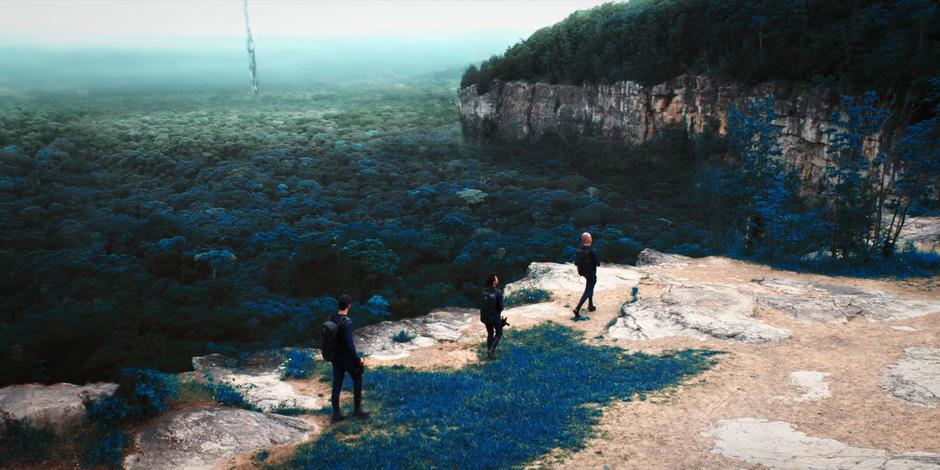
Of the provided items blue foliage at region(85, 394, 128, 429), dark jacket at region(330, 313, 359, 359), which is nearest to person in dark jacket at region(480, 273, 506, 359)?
dark jacket at region(330, 313, 359, 359)

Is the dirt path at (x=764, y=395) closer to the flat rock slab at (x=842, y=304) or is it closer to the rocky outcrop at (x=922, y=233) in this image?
the flat rock slab at (x=842, y=304)

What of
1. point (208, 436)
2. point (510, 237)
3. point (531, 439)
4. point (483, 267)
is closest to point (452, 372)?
point (531, 439)

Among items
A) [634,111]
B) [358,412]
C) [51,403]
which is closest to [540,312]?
[358,412]

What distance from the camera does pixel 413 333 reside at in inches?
812

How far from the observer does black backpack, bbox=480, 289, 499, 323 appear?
15.6 metres

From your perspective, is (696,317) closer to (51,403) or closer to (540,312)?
(540,312)

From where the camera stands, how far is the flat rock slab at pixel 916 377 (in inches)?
467

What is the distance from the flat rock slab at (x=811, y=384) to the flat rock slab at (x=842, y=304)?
4.16 meters

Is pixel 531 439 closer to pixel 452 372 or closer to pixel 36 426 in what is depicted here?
pixel 452 372

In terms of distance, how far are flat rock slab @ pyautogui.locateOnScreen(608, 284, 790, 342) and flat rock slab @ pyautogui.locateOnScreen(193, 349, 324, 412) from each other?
9.04 metres

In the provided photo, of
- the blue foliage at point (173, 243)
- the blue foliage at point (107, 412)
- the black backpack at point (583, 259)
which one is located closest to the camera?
the blue foliage at point (107, 412)

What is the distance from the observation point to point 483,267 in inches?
1427

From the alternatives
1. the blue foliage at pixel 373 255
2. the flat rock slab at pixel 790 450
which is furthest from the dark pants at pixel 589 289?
the blue foliage at pixel 373 255

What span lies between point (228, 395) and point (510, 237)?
96.4 ft
